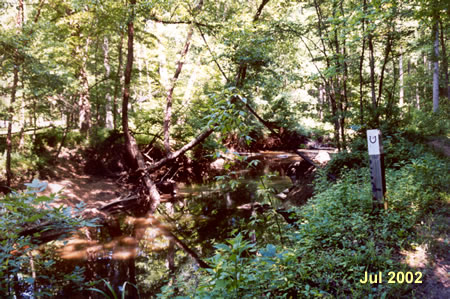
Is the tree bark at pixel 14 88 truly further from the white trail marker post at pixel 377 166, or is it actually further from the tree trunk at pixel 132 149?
the white trail marker post at pixel 377 166

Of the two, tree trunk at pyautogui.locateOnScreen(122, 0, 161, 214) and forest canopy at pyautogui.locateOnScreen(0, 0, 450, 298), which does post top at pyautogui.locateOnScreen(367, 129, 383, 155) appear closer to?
forest canopy at pyautogui.locateOnScreen(0, 0, 450, 298)

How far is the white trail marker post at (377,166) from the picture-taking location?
13.8 ft

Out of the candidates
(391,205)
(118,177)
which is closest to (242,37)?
(391,205)

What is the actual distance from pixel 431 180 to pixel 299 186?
5.18 m

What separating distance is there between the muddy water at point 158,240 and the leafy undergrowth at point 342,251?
38.1 inches

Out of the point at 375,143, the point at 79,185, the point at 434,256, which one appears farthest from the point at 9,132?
the point at 434,256

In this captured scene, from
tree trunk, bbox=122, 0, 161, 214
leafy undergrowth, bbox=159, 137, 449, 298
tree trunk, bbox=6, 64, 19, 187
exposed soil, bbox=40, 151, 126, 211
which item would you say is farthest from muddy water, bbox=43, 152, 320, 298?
tree trunk, bbox=6, 64, 19, 187

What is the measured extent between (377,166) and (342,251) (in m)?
1.63

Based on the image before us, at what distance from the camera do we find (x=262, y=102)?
74.7 feet

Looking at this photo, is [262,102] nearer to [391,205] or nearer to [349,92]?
[349,92]

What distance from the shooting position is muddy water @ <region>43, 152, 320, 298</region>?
19.6 feet

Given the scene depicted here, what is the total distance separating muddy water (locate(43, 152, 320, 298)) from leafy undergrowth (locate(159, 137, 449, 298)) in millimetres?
967

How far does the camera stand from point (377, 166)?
167 inches

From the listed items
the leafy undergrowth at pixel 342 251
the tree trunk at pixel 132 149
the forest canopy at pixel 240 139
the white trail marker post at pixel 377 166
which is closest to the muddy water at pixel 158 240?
the forest canopy at pixel 240 139
